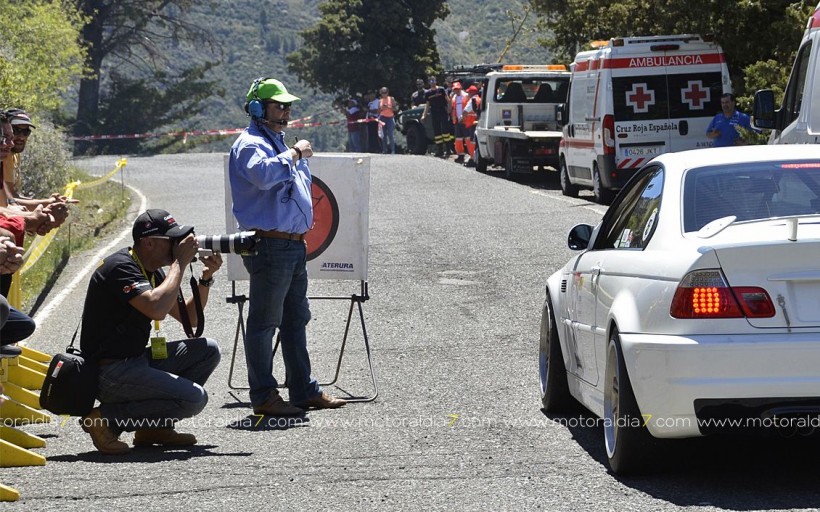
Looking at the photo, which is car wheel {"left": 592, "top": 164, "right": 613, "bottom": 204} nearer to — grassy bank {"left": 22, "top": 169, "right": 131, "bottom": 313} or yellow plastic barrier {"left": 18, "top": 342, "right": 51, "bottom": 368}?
grassy bank {"left": 22, "top": 169, "right": 131, "bottom": 313}

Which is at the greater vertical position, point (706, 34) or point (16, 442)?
point (706, 34)

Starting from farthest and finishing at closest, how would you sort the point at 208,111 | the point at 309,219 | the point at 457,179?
the point at 208,111
the point at 457,179
the point at 309,219

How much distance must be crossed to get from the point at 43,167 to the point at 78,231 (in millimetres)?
2107

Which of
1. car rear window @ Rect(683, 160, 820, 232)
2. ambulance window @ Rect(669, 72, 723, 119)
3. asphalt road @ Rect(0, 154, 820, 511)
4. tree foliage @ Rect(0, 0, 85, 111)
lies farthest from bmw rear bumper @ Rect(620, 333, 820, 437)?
tree foliage @ Rect(0, 0, 85, 111)

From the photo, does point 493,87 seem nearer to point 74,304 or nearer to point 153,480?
point 74,304

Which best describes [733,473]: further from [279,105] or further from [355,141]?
[355,141]

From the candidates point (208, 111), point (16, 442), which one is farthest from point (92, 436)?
point (208, 111)

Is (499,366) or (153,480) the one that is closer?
(153,480)

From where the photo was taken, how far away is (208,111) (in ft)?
384

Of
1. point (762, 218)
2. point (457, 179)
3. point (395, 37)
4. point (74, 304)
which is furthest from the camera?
point (395, 37)

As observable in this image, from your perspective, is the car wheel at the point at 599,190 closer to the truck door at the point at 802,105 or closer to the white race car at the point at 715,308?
the truck door at the point at 802,105

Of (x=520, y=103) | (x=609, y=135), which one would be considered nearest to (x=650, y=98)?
(x=609, y=135)

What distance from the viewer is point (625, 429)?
20.4 feet

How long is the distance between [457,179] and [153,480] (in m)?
22.1
